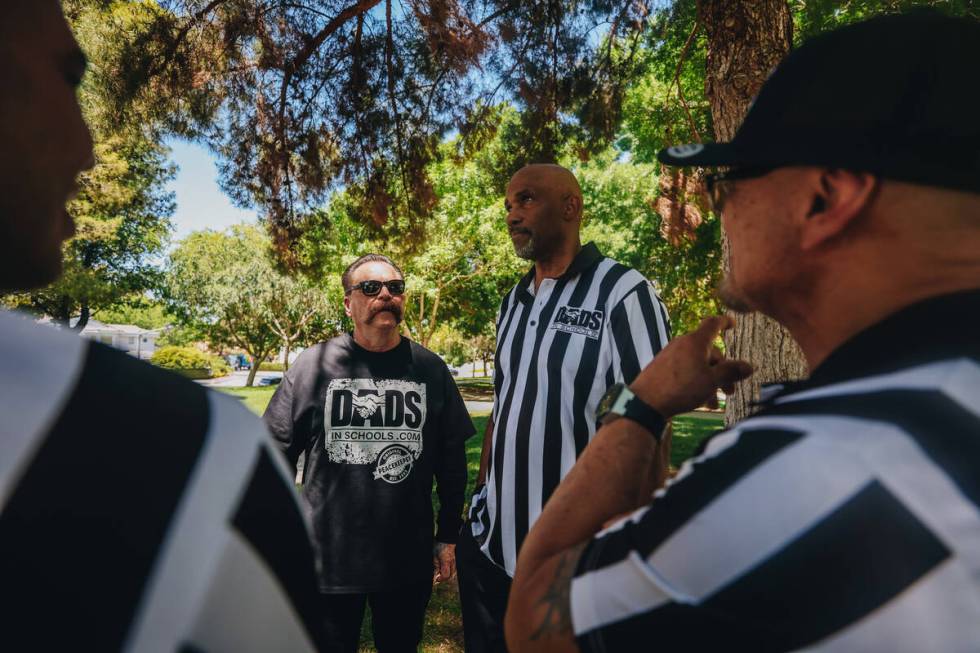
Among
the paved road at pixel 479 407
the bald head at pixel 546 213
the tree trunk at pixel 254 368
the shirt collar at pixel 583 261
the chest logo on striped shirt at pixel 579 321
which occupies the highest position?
the tree trunk at pixel 254 368

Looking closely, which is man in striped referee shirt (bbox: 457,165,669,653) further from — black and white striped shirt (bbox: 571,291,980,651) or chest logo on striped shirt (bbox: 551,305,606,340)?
black and white striped shirt (bbox: 571,291,980,651)

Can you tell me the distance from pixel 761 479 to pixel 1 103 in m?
1.09

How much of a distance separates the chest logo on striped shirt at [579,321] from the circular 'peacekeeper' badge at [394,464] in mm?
1191

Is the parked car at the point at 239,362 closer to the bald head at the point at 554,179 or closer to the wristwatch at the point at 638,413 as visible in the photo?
the bald head at the point at 554,179

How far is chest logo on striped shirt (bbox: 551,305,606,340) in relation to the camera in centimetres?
276

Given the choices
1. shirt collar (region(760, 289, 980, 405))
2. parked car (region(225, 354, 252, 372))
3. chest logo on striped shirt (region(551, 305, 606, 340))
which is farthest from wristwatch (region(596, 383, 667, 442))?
parked car (region(225, 354, 252, 372))

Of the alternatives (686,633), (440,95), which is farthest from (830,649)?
(440,95)

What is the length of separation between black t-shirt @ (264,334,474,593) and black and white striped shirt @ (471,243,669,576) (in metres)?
0.50

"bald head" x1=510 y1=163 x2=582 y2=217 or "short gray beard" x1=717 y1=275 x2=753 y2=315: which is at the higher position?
"bald head" x1=510 y1=163 x2=582 y2=217

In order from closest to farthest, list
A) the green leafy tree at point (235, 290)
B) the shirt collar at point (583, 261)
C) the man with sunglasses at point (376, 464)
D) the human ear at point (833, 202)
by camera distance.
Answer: the human ear at point (833, 202), the shirt collar at point (583, 261), the man with sunglasses at point (376, 464), the green leafy tree at point (235, 290)

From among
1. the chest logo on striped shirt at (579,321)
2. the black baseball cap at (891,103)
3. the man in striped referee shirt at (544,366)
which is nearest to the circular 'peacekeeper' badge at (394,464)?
the man in striped referee shirt at (544,366)

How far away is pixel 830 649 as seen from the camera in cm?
75

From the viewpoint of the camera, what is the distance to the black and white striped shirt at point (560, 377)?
2.68m

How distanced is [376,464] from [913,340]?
2.85 metres
